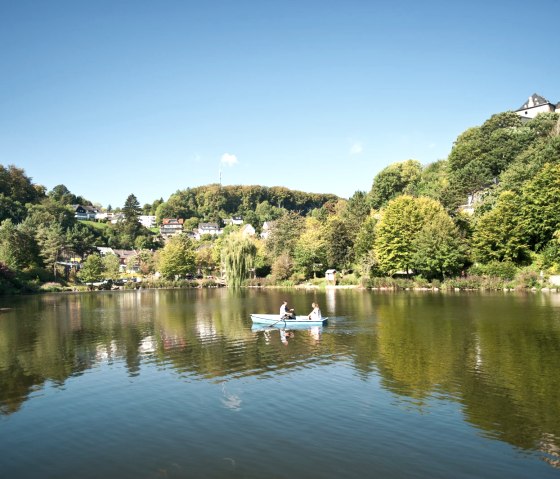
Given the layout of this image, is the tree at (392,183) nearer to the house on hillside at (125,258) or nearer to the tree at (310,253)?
the tree at (310,253)

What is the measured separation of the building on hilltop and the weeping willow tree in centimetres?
8267

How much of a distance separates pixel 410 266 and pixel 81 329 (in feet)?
171

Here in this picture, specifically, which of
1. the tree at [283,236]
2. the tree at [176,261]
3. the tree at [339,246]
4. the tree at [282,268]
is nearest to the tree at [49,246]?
the tree at [176,261]

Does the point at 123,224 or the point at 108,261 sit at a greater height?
the point at 123,224

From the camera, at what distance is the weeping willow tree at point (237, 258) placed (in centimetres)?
8544

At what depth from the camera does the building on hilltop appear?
120 meters

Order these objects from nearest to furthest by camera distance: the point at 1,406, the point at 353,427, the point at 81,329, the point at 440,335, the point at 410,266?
1. the point at 353,427
2. the point at 1,406
3. the point at 440,335
4. the point at 81,329
5. the point at 410,266

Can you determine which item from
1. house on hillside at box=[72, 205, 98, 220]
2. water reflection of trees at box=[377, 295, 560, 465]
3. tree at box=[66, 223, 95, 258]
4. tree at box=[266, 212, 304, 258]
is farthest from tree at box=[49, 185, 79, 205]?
water reflection of trees at box=[377, 295, 560, 465]

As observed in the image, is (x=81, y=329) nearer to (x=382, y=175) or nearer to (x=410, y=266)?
(x=410, y=266)

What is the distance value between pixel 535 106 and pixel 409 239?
2999 inches

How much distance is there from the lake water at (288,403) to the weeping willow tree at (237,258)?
5292cm

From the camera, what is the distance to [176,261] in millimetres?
110750

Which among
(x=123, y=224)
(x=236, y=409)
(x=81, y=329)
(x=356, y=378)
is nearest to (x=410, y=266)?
(x=81, y=329)

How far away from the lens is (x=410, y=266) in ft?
240
